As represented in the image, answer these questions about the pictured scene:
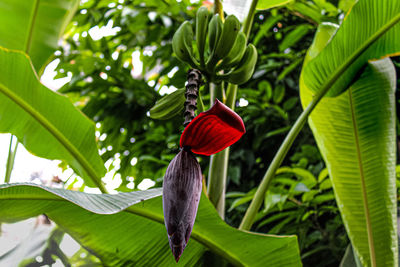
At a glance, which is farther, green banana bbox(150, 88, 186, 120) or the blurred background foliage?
the blurred background foliage

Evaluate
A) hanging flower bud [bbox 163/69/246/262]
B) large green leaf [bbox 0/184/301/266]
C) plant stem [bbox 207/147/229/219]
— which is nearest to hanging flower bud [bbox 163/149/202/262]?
hanging flower bud [bbox 163/69/246/262]

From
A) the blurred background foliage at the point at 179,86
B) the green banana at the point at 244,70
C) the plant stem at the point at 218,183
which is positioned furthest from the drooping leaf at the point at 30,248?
the blurred background foliage at the point at 179,86

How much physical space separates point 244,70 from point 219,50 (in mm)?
51

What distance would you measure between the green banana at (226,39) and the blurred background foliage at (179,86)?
444 millimetres

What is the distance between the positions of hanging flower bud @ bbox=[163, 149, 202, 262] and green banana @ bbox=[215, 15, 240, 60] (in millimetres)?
231

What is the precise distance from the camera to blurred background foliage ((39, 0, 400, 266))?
105cm

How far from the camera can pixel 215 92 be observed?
0.61 m

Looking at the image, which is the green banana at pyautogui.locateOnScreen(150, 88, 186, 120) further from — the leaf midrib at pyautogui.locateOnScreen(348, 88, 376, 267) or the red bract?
the leaf midrib at pyautogui.locateOnScreen(348, 88, 376, 267)

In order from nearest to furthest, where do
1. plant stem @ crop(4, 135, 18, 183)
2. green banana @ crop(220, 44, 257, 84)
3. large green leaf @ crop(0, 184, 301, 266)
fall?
1. large green leaf @ crop(0, 184, 301, 266)
2. green banana @ crop(220, 44, 257, 84)
3. plant stem @ crop(4, 135, 18, 183)

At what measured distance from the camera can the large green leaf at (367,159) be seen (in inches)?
24.9

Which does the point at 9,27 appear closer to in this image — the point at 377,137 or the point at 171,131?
the point at 171,131

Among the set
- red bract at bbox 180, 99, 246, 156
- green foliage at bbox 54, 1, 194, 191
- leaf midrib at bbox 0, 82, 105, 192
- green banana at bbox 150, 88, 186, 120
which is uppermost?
red bract at bbox 180, 99, 246, 156

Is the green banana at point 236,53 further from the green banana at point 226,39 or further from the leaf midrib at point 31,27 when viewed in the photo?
the leaf midrib at point 31,27

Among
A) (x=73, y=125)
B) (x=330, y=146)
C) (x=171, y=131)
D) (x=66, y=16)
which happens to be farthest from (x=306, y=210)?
(x=66, y=16)
